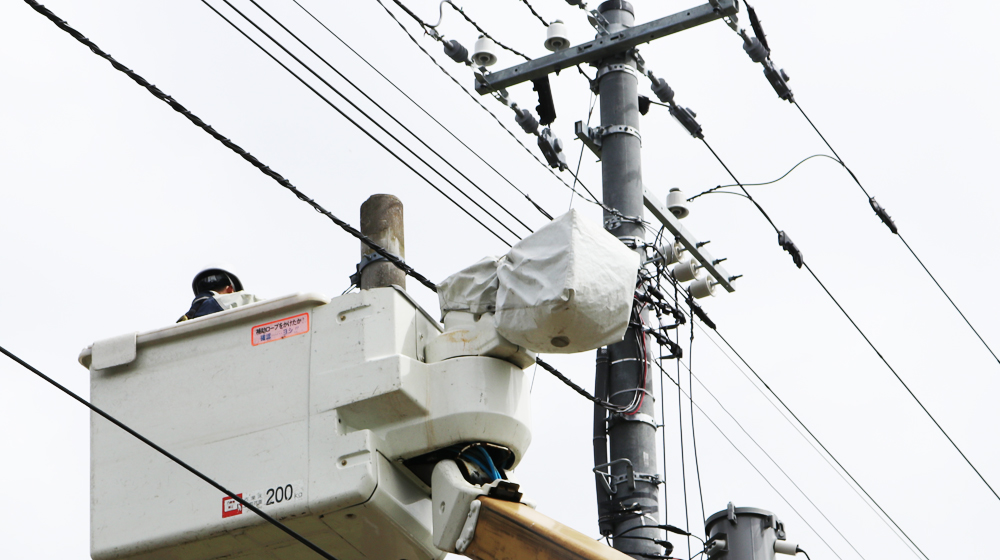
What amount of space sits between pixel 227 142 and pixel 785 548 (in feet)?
10.9

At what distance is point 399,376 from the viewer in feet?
18.2

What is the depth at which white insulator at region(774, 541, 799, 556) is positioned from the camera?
6.66 m

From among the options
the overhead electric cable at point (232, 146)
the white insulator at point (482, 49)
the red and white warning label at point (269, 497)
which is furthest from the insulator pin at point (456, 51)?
the red and white warning label at point (269, 497)

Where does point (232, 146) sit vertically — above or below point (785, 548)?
above

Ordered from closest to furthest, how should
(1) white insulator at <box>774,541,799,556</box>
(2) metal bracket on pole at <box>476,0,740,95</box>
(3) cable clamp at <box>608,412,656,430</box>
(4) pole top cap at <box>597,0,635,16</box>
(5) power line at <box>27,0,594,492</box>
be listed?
(5) power line at <box>27,0,594,492</box>, (1) white insulator at <box>774,541,799,556</box>, (3) cable clamp at <box>608,412,656,430</box>, (2) metal bracket on pole at <box>476,0,740,95</box>, (4) pole top cap at <box>597,0,635,16</box>

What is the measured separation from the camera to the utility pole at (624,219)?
7891 mm

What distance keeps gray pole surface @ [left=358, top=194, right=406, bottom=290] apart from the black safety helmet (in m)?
0.70

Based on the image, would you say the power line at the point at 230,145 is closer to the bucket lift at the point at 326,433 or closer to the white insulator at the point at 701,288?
the bucket lift at the point at 326,433

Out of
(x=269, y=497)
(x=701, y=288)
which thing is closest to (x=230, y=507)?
(x=269, y=497)

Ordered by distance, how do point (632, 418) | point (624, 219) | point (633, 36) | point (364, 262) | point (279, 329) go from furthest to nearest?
1. point (633, 36)
2. point (624, 219)
3. point (632, 418)
4. point (364, 262)
5. point (279, 329)

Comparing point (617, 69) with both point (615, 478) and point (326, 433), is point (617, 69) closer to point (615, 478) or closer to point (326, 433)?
point (615, 478)

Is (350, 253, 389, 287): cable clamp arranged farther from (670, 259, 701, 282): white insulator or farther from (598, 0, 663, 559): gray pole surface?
(670, 259, 701, 282): white insulator

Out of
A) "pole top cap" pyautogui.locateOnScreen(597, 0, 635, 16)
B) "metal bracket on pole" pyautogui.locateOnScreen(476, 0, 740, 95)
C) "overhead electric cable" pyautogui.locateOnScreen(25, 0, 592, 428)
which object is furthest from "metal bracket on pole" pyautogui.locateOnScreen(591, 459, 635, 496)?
"pole top cap" pyautogui.locateOnScreen(597, 0, 635, 16)

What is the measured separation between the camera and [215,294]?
261 inches
